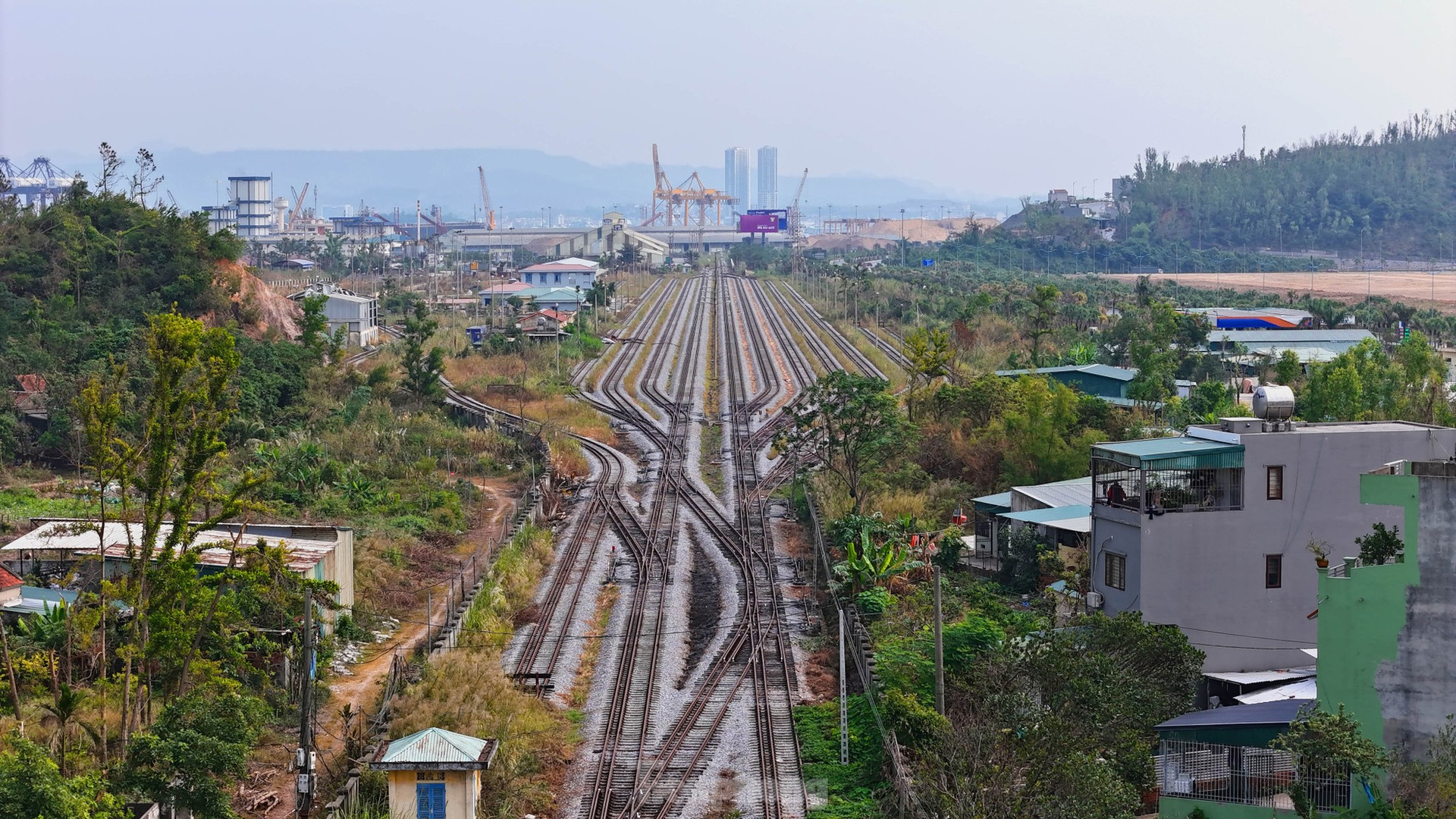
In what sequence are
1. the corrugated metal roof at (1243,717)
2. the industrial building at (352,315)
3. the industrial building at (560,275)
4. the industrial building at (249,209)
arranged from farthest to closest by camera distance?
the industrial building at (249,209) < the industrial building at (560,275) < the industrial building at (352,315) < the corrugated metal roof at (1243,717)

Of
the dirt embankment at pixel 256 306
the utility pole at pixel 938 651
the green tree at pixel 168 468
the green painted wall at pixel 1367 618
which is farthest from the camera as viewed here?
the dirt embankment at pixel 256 306

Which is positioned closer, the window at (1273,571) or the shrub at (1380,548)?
the shrub at (1380,548)

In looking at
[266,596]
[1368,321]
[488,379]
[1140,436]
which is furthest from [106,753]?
[1368,321]

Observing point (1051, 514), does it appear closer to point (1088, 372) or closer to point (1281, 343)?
point (1088, 372)

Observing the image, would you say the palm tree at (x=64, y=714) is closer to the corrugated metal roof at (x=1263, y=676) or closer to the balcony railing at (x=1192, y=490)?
the balcony railing at (x=1192, y=490)

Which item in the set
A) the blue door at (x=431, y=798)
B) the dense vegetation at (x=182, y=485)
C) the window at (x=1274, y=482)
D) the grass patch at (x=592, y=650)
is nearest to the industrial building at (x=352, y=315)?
the dense vegetation at (x=182, y=485)

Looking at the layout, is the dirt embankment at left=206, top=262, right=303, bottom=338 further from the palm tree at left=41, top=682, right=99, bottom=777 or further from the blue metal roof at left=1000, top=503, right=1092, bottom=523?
the palm tree at left=41, top=682, right=99, bottom=777

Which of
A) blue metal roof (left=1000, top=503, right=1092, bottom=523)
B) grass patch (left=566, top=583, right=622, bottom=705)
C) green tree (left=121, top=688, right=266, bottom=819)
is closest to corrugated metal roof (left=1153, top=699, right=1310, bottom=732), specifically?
blue metal roof (left=1000, top=503, right=1092, bottom=523)
